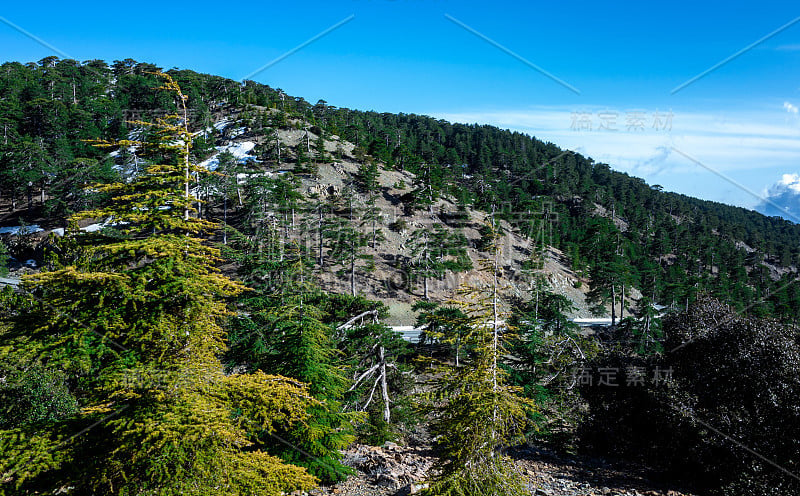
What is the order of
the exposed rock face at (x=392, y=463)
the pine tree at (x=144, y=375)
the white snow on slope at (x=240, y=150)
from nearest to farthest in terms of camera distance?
the pine tree at (x=144, y=375) → the exposed rock face at (x=392, y=463) → the white snow on slope at (x=240, y=150)

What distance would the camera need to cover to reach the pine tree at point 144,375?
5.70 metres

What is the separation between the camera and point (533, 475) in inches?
586

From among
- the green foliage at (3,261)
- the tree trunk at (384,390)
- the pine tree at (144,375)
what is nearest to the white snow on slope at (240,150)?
the green foliage at (3,261)

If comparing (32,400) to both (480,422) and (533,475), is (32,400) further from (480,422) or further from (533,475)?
(533,475)

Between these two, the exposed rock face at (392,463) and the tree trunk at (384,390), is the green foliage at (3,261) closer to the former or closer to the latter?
the tree trunk at (384,390)

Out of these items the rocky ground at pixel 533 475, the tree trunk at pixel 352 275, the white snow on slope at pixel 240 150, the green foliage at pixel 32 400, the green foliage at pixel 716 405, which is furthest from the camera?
the white snow on slope at pixel 240 150

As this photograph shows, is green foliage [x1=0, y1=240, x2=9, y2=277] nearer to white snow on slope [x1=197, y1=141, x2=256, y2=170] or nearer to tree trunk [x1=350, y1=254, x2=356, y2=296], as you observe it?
white snow on slope [x1=197, y1=141, x2=256, y2=170]

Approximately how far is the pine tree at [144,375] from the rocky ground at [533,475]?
7.45 m

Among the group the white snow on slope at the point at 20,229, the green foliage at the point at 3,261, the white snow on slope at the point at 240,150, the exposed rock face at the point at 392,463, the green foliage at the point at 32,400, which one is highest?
the white snow on slope at the point at 240,150

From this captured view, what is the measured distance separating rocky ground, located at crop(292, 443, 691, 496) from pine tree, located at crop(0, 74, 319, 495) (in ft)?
24.4

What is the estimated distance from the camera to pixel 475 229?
72.6 meters

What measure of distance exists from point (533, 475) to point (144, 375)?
13665 mm

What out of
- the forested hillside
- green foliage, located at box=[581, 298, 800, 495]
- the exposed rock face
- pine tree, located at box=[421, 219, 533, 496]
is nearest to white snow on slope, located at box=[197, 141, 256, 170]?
the forested hillside

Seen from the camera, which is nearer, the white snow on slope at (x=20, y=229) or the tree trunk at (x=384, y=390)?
the tree trunk at (x=384, y=390)
